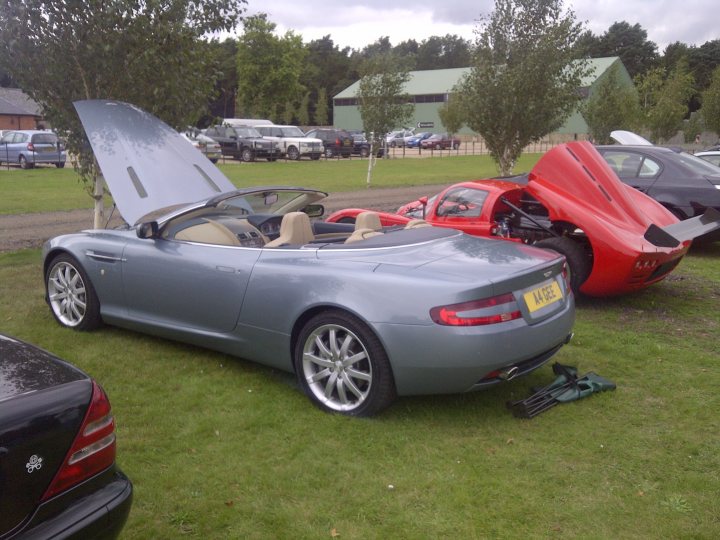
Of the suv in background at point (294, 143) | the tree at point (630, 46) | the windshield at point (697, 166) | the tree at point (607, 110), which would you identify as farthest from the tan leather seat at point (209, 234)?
the tree at point (630, 46)

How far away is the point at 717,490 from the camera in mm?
3324

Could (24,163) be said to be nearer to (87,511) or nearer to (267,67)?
(87,511)

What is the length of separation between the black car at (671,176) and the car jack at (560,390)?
531cm

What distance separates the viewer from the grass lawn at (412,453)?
3080mm

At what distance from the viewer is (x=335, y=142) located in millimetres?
37875

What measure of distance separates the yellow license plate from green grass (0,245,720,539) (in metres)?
0.71

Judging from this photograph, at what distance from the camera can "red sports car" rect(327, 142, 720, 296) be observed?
6.16 metres

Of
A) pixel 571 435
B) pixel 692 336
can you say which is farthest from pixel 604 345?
pixel 571 435

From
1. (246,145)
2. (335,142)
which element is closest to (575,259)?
(246,145)

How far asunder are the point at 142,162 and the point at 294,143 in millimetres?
28624

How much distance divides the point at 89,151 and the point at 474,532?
21.3ft

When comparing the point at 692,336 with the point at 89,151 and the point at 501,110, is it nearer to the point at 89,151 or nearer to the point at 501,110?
the point at 89,151

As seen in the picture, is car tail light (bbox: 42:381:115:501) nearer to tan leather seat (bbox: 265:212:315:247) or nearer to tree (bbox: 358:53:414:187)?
tan leather seat (bbox: 265:212:315:247)

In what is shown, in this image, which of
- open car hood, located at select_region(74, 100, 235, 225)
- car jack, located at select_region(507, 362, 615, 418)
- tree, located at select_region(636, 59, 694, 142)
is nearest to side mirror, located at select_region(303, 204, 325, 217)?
open car hood, located at select_region(74, 100, 235, 225)
